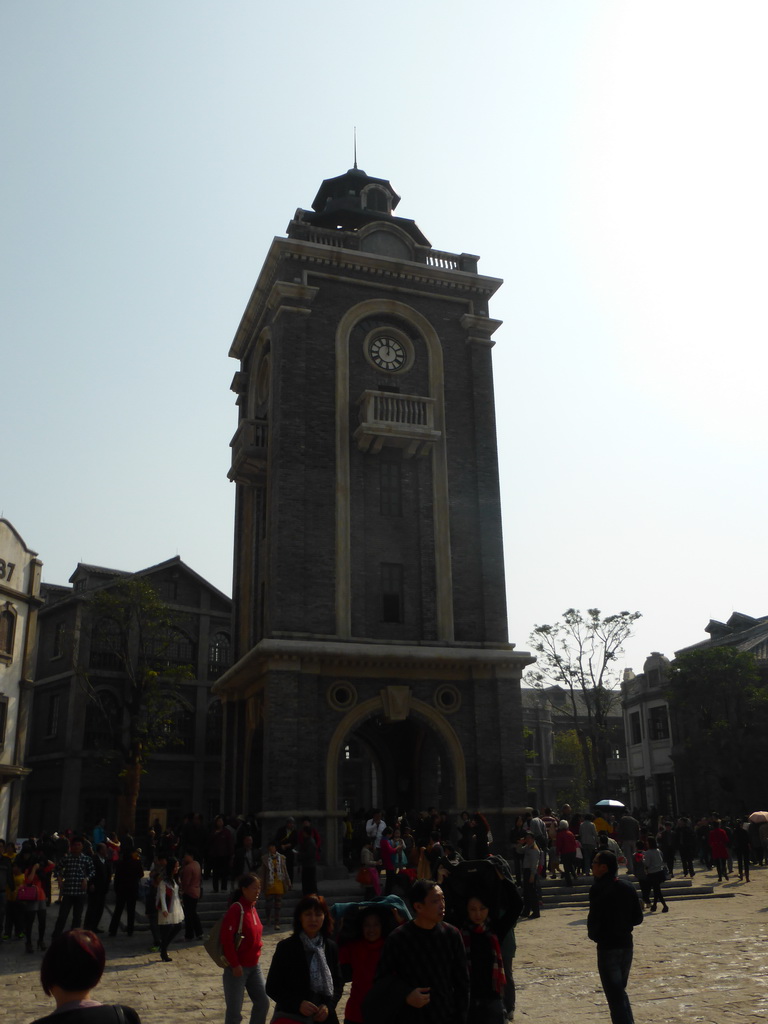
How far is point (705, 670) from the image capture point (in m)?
45.1

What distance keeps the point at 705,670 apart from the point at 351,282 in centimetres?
2720

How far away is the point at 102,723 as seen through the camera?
45.3 meters

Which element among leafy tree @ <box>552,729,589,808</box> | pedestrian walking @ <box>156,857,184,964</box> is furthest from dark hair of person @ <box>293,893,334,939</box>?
leafy tree @ <box>552,729,589,808</box>

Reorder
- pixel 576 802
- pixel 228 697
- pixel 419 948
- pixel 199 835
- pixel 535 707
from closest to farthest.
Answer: pixel 419 948 < pixel 199 835 < pixel 228 697 < pixel 576 802 < pixel 535 707

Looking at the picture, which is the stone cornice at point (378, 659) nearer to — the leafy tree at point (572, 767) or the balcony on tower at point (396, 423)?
the balcony on tower at point (396, 423)

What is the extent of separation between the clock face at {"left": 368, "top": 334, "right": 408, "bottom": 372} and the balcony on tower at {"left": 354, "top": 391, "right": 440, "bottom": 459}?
1.53m

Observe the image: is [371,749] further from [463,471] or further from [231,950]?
[231,950]

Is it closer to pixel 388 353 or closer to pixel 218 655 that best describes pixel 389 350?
pixel 388 353

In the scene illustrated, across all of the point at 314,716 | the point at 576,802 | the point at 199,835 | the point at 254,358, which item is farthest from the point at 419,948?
the point at 576,802

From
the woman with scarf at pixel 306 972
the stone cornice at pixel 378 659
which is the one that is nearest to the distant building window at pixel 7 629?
the stone cornice at pixel 378 659

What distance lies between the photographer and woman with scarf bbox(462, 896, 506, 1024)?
6.89m

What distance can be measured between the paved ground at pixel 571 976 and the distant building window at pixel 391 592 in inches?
441

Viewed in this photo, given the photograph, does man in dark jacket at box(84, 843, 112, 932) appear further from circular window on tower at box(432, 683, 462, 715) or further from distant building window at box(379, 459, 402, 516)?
distant building window at box(379, 459, 402, 516)

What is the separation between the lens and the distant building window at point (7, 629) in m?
38.0
